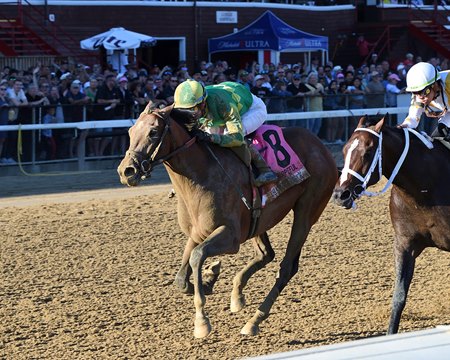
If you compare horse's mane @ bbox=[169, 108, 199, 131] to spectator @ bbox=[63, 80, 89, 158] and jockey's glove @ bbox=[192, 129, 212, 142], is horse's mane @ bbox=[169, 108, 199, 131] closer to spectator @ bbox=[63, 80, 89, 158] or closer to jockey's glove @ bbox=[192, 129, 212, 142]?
jockey's glove @ bbox=[192, 129, 212, 142]

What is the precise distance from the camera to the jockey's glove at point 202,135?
6.78 meters

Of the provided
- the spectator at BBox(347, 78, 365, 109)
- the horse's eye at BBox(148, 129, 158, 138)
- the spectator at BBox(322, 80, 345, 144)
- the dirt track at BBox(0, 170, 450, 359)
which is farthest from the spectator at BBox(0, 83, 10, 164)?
the horse's eye at BBox(148, 129, 158, 138)

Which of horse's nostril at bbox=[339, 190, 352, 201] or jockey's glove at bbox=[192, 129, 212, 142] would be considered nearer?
horse's nostril at bbox=[339, 190, 352, 201]

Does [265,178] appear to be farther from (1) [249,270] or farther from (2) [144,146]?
(2) [144,146]

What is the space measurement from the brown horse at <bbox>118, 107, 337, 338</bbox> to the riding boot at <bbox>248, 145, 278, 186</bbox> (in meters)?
0.10

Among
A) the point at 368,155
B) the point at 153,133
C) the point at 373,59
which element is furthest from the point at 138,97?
the point at 373,59

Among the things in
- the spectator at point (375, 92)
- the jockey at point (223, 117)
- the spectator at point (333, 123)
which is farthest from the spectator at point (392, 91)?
the jockey at point (223, 117)

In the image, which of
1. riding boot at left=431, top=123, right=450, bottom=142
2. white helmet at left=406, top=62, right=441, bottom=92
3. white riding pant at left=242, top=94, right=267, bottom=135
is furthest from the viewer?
white riding pant at left=242, top=94, right=267, bottom=135

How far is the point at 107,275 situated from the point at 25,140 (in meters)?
5.75

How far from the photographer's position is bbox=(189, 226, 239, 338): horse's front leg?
625 centimetres

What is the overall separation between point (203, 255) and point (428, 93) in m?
1.87

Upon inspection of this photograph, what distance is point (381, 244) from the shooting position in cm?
987

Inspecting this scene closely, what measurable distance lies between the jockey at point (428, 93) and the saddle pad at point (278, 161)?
1059mm

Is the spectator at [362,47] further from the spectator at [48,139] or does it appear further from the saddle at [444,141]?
the saddle at [444,141]
